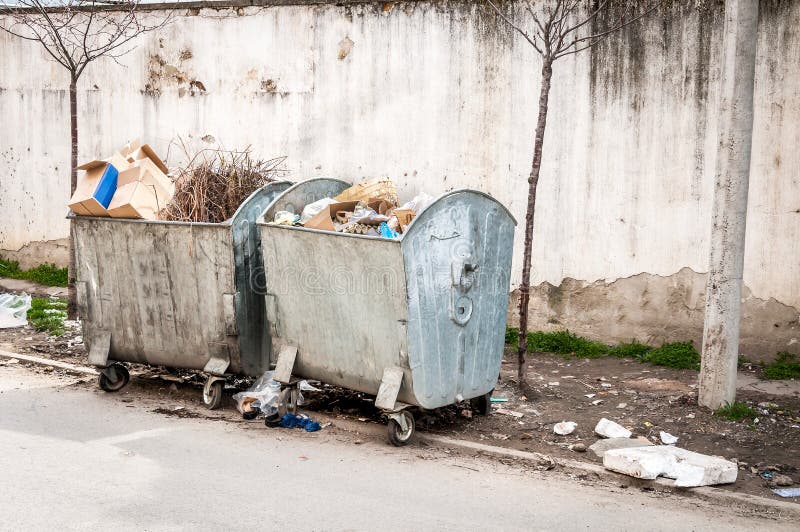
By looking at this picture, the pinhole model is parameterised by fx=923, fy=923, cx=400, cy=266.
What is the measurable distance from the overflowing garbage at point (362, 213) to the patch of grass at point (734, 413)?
257 centimetres

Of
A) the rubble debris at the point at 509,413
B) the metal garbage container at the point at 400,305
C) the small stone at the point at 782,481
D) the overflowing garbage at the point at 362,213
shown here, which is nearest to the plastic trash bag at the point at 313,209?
the overflowing garbage at the point at 362,213

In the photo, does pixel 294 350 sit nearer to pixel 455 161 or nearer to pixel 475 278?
pixel 475 278

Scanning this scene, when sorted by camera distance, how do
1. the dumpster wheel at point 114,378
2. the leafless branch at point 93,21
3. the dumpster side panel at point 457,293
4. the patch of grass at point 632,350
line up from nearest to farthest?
the dumpster side panel at point 457,293
the dumpster wheel at point 114,378
the patch of grass at point 632,350
the leafless branch at point 93,21

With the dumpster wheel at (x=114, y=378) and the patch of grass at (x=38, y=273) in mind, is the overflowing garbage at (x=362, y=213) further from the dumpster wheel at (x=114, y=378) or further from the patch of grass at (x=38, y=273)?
the patch of grass at (x=38, y=273)

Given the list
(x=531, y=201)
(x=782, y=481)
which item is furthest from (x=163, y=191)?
(x=782, y=481)

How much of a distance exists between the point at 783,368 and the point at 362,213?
150 inches

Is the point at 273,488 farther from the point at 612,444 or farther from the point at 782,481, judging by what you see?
the point at 782,481

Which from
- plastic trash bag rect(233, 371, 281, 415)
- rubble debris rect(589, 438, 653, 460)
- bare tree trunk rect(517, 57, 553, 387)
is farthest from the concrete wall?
plastic trash bag rect(233, 371, 281, 415)

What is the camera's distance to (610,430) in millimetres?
6332

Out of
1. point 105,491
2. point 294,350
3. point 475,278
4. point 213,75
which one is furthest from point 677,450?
point 213,75

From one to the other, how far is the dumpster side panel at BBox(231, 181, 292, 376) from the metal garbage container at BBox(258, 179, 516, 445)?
0.22 m

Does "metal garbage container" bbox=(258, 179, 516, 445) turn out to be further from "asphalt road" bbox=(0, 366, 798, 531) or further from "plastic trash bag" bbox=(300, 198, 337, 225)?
"asphalt road" bbox=(0, 366, 798, 531)

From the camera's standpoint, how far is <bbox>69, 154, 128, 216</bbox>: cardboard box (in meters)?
7.31

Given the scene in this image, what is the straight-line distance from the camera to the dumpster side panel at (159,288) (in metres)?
6.95
